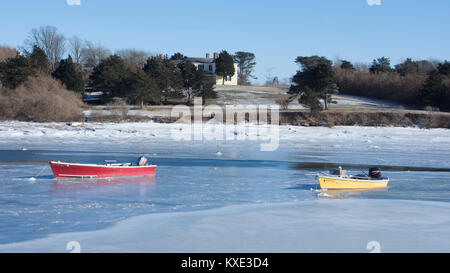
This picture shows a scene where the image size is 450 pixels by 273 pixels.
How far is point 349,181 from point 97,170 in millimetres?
9832

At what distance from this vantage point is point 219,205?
15.2 m

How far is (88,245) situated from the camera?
34.3ft

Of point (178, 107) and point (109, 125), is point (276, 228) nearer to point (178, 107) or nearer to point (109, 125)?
point (109, 125)

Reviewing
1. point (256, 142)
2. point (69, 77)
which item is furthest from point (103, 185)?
point (69, 77)

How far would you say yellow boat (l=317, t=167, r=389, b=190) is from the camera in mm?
Result: 18625

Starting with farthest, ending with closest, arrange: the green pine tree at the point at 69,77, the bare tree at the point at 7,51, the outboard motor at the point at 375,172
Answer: the bare tree at the point at 7,51 < the green pine tree at the point at 69,77 < the outboard motor at the point at 375,172

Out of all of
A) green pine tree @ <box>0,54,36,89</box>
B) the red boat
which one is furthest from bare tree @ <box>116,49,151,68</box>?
the red boat

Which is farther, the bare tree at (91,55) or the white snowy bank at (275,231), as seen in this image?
the bare tree at (91,55)

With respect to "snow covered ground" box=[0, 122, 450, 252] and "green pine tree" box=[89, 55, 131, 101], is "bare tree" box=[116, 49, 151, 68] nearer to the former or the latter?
"green pine tree" box=[89, 55, 131, 101]

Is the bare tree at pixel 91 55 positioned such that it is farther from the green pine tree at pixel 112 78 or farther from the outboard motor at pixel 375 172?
the outboard motor at pixel 375 172

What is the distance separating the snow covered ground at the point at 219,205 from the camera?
36.0 feet

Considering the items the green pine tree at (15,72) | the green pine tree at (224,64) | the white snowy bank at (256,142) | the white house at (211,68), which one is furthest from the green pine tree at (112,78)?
the white house at (211,68)

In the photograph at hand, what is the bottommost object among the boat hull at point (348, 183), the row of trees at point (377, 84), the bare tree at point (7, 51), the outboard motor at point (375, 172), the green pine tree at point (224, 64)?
the boat hull at point (348, 183)

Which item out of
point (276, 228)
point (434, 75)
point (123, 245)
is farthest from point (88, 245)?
point (434, 75)
